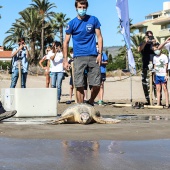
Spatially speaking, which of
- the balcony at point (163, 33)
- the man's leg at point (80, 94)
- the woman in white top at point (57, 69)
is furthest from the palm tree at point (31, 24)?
the man's leg at point (80, 94)

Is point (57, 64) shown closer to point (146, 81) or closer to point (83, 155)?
point (146, 81)

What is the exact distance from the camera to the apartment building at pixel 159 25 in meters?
101

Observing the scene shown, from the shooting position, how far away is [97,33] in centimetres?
943

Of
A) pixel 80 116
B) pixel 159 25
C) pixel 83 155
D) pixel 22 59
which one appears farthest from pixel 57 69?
pixel 159 25

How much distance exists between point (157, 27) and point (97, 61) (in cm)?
10090

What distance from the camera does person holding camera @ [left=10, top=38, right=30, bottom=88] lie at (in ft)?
47.1

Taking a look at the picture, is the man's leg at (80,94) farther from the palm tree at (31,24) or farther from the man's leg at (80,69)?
the palm tree at (31,24)

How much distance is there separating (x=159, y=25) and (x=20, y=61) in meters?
95.3

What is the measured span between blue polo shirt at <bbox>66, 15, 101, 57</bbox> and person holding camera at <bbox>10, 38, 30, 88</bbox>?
197 inches

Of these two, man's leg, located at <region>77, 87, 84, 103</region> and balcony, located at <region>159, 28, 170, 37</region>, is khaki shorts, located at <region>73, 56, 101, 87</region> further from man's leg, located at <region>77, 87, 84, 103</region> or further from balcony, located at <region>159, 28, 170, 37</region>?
balcony, located at <region>159, 28, 170, 37</region>

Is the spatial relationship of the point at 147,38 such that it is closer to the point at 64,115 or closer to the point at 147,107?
the point at 147,107

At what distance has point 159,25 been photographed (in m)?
108

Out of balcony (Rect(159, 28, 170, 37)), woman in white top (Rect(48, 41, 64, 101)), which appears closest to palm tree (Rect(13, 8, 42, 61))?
balcony (Rect(159, 28, 170, 37))

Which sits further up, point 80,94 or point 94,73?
point 94,73
